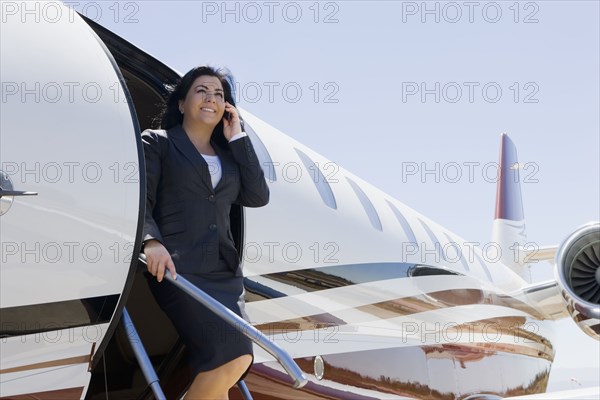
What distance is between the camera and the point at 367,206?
23.7 feet

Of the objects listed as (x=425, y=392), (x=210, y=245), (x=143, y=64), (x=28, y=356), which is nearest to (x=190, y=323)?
(x=210, y=245)

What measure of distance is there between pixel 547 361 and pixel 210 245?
28.4 feet

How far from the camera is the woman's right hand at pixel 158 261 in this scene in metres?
3.48

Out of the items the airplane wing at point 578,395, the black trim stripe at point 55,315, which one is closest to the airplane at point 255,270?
the black trim stripe at point 55,315

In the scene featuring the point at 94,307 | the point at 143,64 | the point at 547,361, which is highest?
the point at 143,64

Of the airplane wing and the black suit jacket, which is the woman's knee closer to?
the black suit jacket

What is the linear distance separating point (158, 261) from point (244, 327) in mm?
486

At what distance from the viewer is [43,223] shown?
10.6ft

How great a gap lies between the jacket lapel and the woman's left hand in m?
0.21

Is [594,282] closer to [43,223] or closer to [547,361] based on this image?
[547,361]

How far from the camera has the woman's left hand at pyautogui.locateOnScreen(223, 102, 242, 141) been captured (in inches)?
160

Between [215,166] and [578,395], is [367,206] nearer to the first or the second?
[578,395]

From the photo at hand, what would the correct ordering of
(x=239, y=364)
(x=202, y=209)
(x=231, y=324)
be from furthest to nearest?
(x=202, y=209)
(x=239, y=364)
(x=231, y=324)

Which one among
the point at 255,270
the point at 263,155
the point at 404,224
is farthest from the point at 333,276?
the point at 404,224
